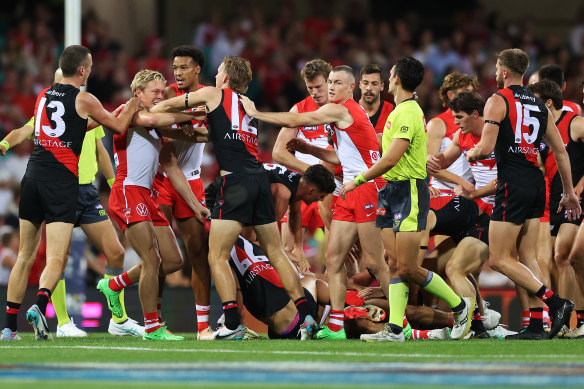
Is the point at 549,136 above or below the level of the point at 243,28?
below

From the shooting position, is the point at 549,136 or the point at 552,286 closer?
the point at 549,136

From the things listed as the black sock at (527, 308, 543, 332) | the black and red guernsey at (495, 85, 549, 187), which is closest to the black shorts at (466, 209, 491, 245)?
the black and red guernsey at (495, 85, 549, 187)

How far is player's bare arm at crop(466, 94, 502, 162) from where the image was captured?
903 centimetres

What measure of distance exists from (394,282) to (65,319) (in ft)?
13.0

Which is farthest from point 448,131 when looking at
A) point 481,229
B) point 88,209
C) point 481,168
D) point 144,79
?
point 88,209

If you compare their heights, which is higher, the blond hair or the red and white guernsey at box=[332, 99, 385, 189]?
the blond hair

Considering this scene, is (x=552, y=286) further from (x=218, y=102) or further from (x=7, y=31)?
(x=7, y=31)

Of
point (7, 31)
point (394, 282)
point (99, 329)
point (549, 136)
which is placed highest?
point (7, 31)

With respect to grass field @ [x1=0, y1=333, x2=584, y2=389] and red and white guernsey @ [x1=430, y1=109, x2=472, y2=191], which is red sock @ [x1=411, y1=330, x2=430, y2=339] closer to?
grass field @ [x1=0, y1=333, x2=584, y2=389]

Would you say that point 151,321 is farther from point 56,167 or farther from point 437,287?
point 437,287

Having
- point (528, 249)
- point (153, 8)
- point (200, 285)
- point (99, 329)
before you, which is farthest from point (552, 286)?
point (153, 8)

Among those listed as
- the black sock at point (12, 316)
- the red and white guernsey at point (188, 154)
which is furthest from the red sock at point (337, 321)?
the black sock at point (12, 316)

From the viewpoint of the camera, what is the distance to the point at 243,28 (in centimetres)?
2005

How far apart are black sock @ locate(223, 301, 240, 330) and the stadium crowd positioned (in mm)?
15
